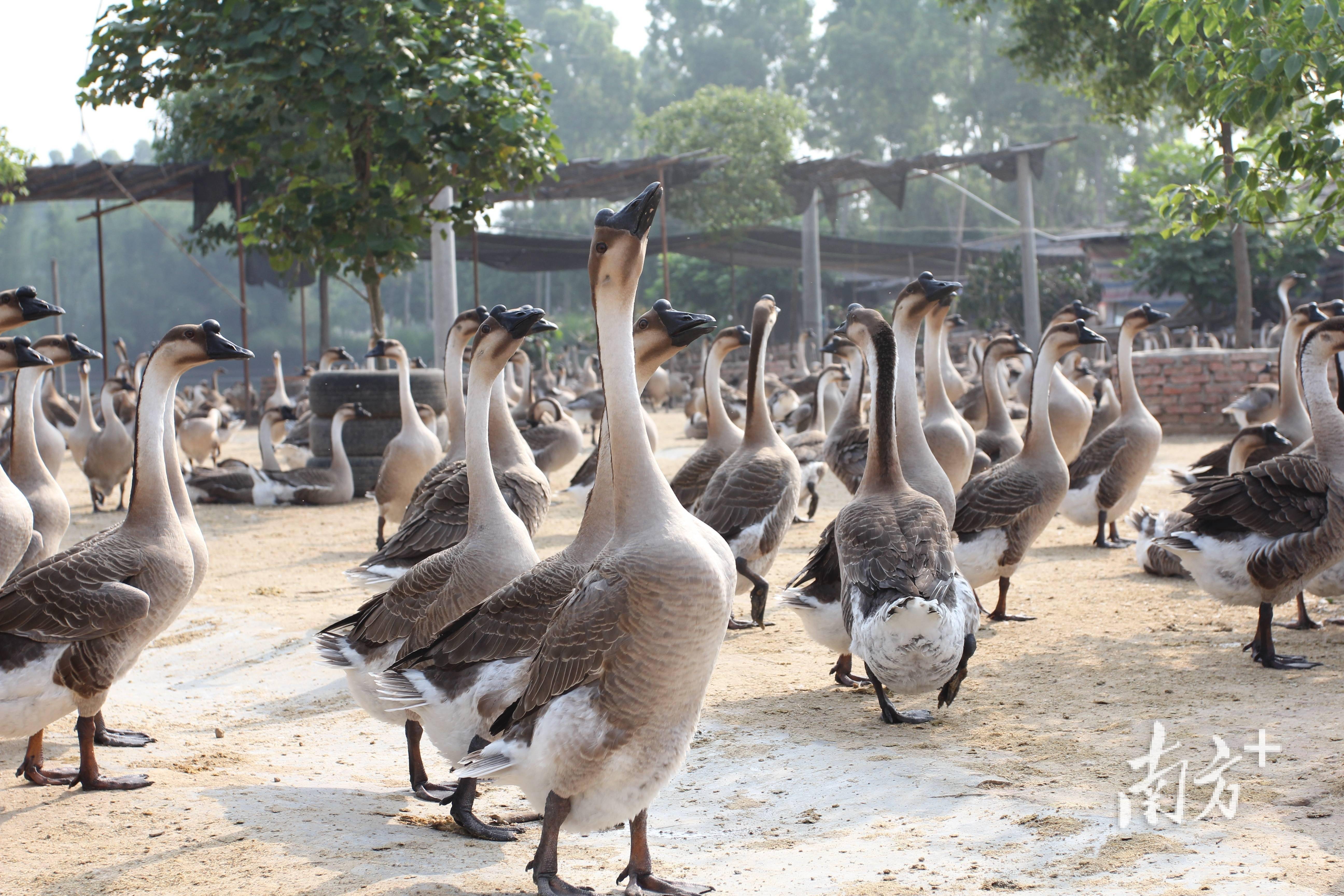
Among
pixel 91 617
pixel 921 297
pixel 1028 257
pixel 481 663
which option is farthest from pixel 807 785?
pixel 1028 257

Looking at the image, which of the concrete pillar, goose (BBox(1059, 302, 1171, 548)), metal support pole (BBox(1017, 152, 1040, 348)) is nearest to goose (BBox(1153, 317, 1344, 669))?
goose (BBox(1059, 302, 1171, 548))

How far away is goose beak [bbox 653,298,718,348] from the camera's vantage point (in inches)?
158

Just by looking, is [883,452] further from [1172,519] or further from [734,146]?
[734,146]

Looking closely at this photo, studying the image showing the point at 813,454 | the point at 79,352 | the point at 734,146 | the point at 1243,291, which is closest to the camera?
the point at 79,352

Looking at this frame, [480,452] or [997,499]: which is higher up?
[480,452]

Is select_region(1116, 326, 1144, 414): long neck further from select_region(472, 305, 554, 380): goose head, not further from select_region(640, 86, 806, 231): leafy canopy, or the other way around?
select_region(640, 86, 806, 231): leafy canopy

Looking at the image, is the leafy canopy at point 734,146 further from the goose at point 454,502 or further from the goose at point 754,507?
the goose at point 454,502

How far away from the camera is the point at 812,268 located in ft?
92.3

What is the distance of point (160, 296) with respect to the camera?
68438 millimetres

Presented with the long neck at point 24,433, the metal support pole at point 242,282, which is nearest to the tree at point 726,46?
the metal support pole at point 242,282

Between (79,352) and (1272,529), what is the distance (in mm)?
6727

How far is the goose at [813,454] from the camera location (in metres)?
10.7

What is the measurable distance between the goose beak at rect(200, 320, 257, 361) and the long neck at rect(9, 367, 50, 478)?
6.01ft

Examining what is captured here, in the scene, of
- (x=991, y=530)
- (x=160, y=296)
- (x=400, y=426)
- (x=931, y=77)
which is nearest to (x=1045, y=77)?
(x=400, y=426)
